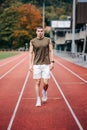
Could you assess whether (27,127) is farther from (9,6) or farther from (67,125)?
(9,6)

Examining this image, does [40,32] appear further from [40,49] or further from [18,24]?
[18,24]

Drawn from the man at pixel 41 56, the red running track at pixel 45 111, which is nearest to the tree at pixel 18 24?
the red running track at pixel 45 111

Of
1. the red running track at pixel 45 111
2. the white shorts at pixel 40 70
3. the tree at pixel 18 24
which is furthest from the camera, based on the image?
the tree at pixel 18 24

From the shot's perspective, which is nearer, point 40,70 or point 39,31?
point 39,31

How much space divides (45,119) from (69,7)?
134 m

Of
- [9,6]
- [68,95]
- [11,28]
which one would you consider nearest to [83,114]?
[68,95]

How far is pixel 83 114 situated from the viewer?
11.8 metres

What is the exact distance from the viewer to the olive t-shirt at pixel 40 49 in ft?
42.0

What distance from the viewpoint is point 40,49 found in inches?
504

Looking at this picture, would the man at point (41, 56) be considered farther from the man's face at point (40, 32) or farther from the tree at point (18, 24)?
the tree at point (18, 24)

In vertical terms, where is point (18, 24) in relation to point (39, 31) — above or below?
below

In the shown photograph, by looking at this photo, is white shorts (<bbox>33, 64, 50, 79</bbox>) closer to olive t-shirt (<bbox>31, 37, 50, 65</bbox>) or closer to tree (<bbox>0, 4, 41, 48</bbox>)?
olive t-shirt (<bbox>31, 37, 50, 65</bbox>)

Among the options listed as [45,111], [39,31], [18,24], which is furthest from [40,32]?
[18,24]

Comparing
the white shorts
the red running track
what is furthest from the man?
the red running track
